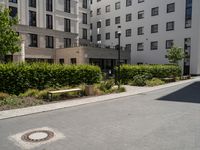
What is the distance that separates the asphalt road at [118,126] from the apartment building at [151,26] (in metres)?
27.8

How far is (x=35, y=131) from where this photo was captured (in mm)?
6852

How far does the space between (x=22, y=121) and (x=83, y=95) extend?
241 inches

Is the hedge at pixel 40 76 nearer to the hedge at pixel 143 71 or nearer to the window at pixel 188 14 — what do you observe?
the hedge at pixel 143 71

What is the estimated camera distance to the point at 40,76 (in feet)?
45.7

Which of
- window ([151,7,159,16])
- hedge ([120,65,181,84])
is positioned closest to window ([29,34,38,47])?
hedge ([120,65,181,84])

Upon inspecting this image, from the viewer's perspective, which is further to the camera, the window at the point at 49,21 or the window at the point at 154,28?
the window at the point at 154,28

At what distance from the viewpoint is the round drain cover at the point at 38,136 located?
6.11 metres

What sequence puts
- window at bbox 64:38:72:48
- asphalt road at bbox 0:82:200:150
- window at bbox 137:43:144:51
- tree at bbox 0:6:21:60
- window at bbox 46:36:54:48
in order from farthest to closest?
window at bbox 137:43:144:51 → window at bbox 64:38:72:48 → window at bbox 46:36:54:48 → tree at bbox 0:6:21:60 → asphalt road at bbox 0:82:200:150

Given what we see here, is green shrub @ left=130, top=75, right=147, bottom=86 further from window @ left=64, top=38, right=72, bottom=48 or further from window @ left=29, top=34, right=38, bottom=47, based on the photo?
window @ left=64, top=38, right=72, bottom=48

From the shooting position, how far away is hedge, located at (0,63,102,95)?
41.2 ft

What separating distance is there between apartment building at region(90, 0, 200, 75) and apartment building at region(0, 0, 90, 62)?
11198mm

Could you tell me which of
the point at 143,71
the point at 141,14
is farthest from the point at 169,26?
the point at 143,71

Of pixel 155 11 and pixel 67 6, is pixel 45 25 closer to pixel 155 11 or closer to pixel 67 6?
pixel 67 6

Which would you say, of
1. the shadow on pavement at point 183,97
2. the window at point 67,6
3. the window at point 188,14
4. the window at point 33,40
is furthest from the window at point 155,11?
the shadow on pavement at point 183,97
